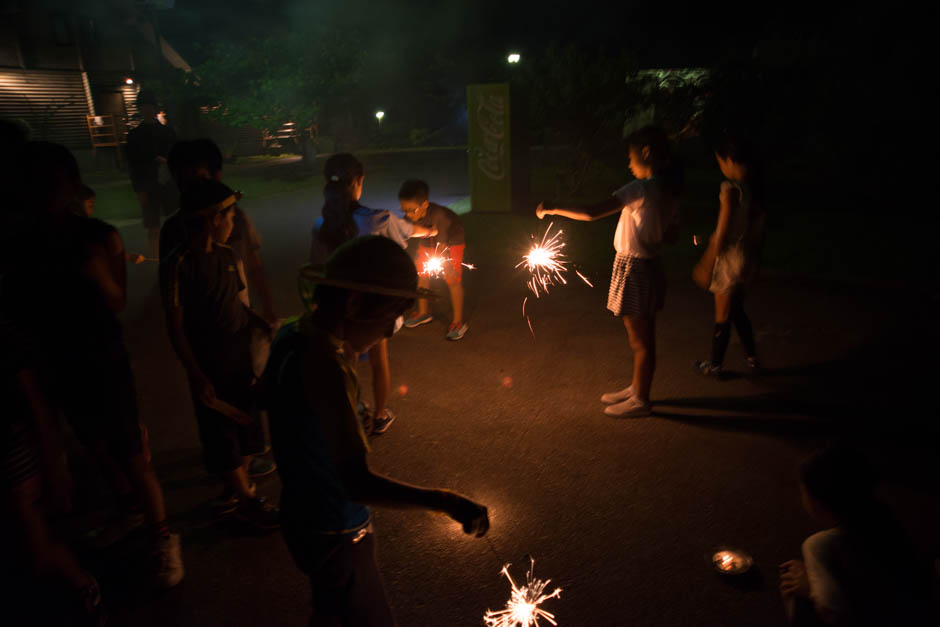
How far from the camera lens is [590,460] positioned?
14.1 feet

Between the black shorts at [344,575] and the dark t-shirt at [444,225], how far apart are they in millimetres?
4208

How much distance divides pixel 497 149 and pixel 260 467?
11.9 metres

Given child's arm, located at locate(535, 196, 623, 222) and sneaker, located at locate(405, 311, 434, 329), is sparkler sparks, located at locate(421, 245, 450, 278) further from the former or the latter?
child's arm, located at locate(535, 196, 623, 222)

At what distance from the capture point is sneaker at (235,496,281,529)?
11.9 ft

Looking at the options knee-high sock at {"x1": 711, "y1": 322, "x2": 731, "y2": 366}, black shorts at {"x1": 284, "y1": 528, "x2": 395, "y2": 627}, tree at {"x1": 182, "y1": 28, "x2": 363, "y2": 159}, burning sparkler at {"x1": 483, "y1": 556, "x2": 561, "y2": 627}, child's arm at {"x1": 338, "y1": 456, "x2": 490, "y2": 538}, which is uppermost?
tree at {"x1": 182, "y1": 28, "x2": 363, "y2": 159}

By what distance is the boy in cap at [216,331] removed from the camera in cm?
303

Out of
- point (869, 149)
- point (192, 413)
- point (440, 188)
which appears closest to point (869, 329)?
point (192, 413)

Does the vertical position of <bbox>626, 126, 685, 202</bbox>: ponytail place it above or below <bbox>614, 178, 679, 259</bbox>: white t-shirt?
above

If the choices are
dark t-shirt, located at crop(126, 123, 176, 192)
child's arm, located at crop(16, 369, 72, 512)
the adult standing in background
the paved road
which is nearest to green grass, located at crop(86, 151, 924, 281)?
the paved road

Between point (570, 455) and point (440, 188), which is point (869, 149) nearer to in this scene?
point (440, 188)

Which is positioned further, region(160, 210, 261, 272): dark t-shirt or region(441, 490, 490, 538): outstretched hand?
region(160, 210, 261, 272): dark t-shirt

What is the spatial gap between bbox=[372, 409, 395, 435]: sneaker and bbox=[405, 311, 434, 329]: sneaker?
240 centimetres

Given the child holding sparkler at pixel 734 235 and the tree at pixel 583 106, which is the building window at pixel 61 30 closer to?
the tree at pixel 583 106

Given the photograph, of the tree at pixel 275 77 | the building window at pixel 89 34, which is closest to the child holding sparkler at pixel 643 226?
the tree at pixel 275 77
